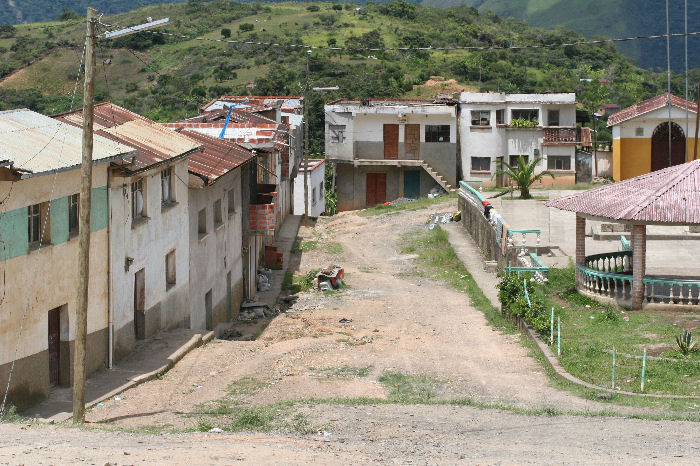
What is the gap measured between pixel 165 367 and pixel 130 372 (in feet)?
2.45

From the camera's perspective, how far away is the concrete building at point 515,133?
54.3m

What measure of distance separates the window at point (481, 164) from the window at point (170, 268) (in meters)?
Answer: 35.4

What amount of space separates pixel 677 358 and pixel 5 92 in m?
65.4

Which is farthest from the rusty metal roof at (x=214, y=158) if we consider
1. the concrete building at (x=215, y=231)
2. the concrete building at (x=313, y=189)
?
the concrete building at (x=313, y=189)

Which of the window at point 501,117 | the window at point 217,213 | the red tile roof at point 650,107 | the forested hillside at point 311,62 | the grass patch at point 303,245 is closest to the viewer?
the window at point 217,213

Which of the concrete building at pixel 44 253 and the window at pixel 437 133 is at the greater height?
the window at pixel 437 133

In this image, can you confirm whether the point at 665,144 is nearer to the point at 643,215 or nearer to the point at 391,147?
the point at 391,147

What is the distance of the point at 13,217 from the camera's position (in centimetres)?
1558

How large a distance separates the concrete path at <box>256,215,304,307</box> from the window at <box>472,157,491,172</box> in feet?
37.4

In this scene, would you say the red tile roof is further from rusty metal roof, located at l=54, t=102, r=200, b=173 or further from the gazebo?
rusty metal roof, located at l=54, t=102, r=200, b=173

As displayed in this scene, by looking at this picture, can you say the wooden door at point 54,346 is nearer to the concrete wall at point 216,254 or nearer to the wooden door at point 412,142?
the concrete wall at point 216,254

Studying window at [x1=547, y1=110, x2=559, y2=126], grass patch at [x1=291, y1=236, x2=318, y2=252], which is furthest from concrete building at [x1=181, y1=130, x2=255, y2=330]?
window at [x1=547, y1=110, x2=559, y2=126]

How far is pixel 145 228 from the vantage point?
70.1ft

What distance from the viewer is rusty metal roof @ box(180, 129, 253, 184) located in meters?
24.8
